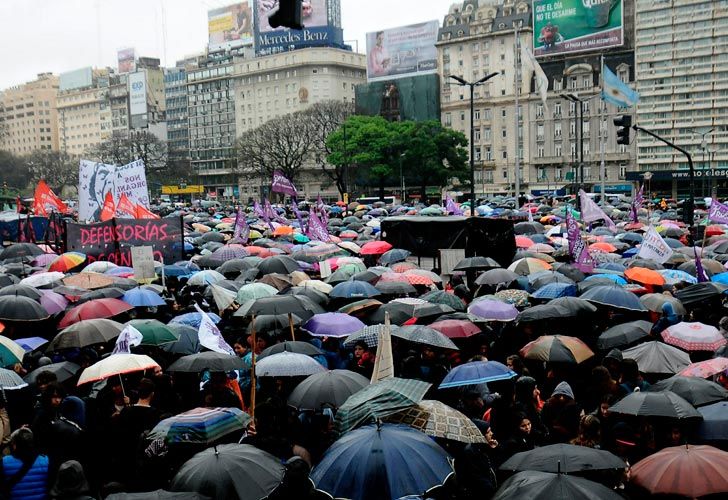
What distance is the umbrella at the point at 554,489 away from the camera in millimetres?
4574

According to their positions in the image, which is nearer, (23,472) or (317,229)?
(23,472)

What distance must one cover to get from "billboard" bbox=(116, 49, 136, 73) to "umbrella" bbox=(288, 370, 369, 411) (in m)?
155

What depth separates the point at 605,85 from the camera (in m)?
33.9

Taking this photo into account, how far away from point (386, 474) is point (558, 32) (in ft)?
272

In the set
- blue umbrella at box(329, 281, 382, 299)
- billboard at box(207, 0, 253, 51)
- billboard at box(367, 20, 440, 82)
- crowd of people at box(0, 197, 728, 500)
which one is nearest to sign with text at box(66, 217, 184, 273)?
crowd of people at box(0, 197, 728, 500)

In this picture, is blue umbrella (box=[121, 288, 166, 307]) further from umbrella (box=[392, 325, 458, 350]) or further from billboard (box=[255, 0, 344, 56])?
billboard (box=[255, 0, 344, 56])

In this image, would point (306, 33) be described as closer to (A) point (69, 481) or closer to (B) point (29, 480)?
(B) point (29, 480)

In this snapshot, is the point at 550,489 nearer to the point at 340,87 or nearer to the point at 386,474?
the point at 386,474

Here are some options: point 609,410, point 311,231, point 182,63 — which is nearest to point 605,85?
point 311,231

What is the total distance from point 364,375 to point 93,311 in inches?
164

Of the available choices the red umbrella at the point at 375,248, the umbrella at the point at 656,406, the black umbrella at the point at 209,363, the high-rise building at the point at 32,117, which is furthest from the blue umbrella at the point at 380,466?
the high-rise building at the point at 32,117

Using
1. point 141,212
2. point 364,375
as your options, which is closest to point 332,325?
point 364,375

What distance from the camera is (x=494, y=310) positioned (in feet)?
36.5

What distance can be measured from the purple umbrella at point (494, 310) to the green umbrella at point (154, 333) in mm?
3969
